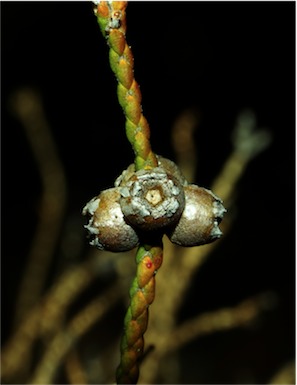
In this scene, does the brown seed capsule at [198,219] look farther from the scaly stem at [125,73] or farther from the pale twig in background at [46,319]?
the pale twig in background at [46,319]

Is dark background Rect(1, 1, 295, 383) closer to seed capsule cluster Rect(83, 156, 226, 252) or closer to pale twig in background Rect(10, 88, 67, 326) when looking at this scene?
pale twig in background Rect(10, 88, 67, 326)

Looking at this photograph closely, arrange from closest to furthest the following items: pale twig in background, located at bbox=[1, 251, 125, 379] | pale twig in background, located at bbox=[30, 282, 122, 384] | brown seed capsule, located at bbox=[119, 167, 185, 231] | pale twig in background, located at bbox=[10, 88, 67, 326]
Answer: brown seed capsule, located at bbox=[119, 167, 185, 231], pale twig in background, located at bbox=[30, 282, 122, 384], pale twig in background, located at bbox=[1, 251, 125, 379], pale twig in background, located at bbox=[10, 88, 67, 326]

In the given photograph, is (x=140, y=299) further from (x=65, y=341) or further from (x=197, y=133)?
(x=197, y=133)

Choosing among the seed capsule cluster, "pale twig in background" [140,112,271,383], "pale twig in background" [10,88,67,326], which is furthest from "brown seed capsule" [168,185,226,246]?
"pale twig in background" [10,88,67,326]

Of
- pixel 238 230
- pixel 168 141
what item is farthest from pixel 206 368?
pixel 168 141

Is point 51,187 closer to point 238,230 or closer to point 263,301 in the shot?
point 263,301

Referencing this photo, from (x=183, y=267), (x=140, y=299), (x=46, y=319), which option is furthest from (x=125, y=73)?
(x=46, y=319)

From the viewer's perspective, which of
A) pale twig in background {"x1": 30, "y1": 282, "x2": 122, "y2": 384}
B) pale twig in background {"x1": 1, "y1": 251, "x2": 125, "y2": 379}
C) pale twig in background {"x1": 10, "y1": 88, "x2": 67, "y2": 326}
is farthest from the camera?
pale twig in background {"x1": 10, "y1": 88, "x2": 67, "y2": 326}
